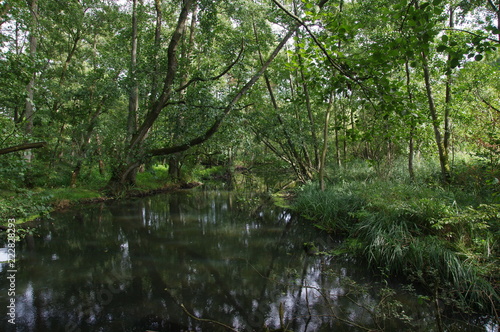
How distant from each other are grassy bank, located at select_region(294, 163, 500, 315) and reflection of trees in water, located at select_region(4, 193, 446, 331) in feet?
2.91

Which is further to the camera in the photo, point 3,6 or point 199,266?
point 3,6

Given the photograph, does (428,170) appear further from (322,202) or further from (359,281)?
(359,281)

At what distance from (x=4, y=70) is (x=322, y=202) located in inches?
307

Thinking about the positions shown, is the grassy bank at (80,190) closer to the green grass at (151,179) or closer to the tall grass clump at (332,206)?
the green grass at (151,179)

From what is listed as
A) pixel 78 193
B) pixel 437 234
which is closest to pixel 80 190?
pixel 78 193

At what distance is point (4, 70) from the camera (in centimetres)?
495

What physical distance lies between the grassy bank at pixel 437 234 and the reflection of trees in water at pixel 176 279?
89cm

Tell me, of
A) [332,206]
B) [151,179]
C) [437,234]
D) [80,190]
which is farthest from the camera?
[151,179]

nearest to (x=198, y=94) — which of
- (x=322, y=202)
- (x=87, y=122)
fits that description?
(x=322, y=202)

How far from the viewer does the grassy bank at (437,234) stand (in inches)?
151

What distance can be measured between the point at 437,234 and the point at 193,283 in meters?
4.24

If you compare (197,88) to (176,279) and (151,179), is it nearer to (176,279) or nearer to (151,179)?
(176,279)

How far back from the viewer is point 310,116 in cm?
1111

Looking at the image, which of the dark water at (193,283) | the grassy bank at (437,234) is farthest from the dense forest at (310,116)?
the dark water at (193,283)
